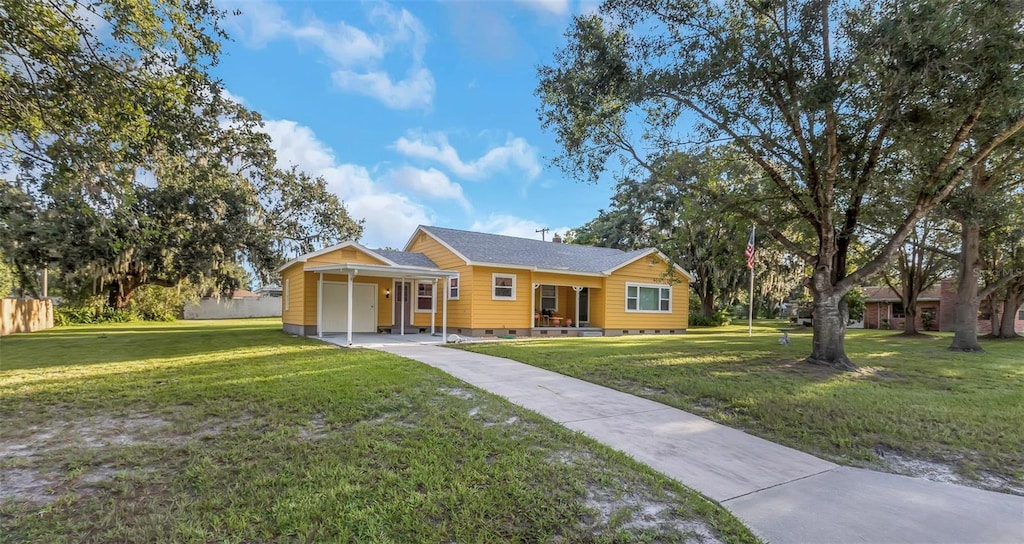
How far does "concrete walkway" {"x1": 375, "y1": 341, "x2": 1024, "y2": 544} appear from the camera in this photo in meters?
3.01

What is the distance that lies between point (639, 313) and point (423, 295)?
28.3 ft

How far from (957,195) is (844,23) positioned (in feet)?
17.4

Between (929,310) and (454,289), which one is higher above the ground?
(454,289)

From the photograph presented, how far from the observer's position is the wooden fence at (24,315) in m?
15.6

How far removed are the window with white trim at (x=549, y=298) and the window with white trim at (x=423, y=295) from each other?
4.70 metres

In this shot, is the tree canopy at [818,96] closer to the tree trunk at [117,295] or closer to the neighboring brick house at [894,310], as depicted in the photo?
the neighboring brick house at [894,310]

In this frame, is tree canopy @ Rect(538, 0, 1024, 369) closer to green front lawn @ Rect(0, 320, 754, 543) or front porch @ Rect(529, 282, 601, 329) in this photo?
green front lawn @ Rect(0, 320, 754, 543)

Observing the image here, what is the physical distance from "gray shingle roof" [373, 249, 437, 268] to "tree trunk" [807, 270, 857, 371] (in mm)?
12059

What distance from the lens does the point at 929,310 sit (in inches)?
1123

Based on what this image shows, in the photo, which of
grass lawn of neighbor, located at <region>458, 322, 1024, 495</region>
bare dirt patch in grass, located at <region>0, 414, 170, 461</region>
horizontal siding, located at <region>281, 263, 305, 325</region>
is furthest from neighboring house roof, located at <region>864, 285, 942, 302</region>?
bare dirt patch in grass, located at <region>0, 414, 170, 461</region>

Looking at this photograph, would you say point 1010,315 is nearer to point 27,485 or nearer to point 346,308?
point 346,308

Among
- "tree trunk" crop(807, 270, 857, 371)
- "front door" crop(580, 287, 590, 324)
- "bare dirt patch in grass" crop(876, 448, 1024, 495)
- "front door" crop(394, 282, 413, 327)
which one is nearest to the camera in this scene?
"bare dirt patch in grass" crop(876, 448, 1024, 495)

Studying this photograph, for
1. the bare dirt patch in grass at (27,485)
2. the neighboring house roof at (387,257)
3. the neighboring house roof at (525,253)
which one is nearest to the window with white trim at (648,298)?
the neighboring house roof at (525,253)

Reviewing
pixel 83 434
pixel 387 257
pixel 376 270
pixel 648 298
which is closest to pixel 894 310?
pixel 648 298
